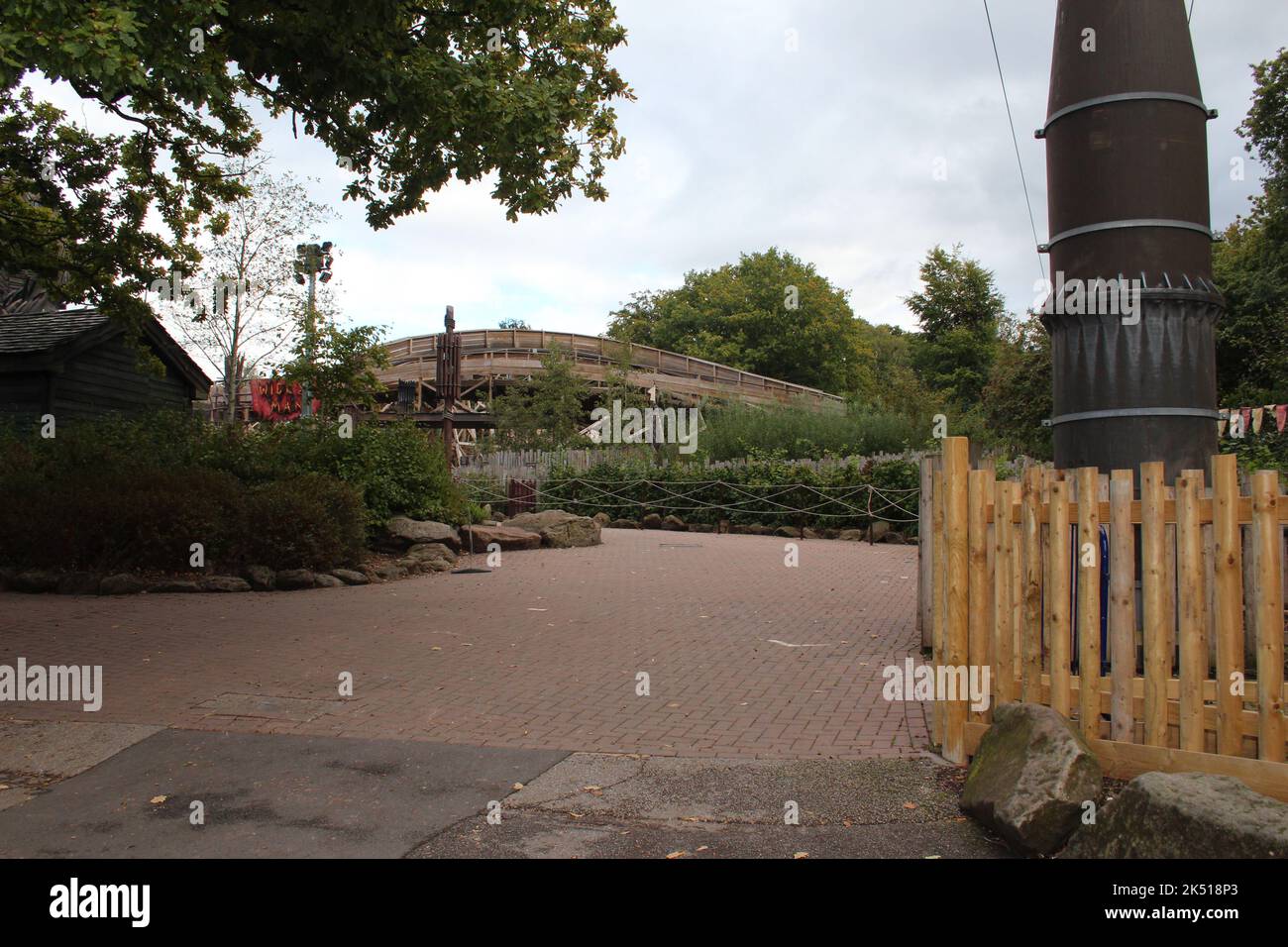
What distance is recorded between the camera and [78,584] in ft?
38.7

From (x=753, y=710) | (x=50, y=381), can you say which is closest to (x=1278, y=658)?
(x=753, y=710)

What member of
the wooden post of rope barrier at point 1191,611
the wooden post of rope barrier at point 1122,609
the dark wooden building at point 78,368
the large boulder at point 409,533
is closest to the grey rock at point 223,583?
the large boulder at point 409,533

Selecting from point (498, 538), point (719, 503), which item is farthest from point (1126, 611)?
point (719, 503)

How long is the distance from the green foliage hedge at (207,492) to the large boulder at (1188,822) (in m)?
11.3

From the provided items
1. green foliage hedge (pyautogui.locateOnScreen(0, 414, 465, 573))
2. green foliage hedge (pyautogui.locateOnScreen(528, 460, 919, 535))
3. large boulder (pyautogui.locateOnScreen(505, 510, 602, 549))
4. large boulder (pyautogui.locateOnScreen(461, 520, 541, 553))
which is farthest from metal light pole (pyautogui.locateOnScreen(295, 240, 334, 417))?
green foliage hedge (pyautogui.locateOnScreen(528, 460, 919, 535))

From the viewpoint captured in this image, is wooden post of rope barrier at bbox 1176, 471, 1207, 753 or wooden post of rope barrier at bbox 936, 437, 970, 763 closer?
wooden post of rope barrier at bbox 1176, 471, 1207, 753

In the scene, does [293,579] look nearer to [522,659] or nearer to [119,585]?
[119,585]

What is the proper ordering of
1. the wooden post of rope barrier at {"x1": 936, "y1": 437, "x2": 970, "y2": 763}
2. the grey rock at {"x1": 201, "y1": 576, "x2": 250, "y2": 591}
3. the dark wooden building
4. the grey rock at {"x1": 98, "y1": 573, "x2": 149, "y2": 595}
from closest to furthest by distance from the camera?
1. the wooden post of rope barrier at {"x1": 936, "y1": 437, "x2": 970, "y2": 763}
2. the grey rock at {"x1": 98, "y1": 573, "x2": 149, "y2": 595}
3. the grey rock at {"x1": 201, "y1": 576, "x2": 250, "y2": 591}
4. the dark wooden building

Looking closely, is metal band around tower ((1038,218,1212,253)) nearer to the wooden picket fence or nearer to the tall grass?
the wooden picket fence

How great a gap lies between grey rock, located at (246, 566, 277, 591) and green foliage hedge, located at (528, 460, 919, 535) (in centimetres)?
1399

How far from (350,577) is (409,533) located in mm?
2466

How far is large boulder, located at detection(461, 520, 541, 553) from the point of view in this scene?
17.3 m

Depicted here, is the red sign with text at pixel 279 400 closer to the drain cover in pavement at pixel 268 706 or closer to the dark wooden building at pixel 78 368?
the dark wooden building at pixel 78 368

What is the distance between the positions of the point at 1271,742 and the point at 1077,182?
12.7 ft
